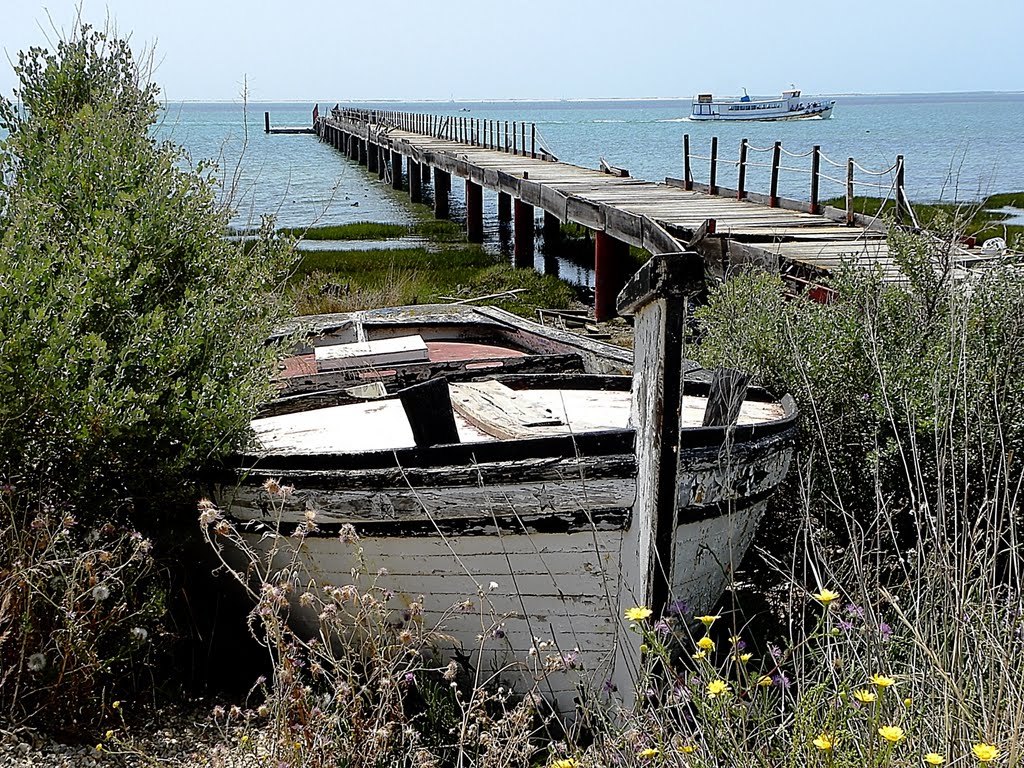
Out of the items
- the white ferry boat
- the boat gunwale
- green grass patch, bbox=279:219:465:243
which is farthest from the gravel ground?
the white ferry boat

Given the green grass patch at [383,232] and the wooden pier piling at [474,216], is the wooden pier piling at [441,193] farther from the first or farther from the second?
the wooden pier piling at [474,216]

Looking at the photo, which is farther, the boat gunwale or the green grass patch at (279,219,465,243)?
the green grass patch at (279,219,465,243)

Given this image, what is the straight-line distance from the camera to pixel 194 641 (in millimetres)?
4801

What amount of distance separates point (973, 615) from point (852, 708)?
25.1 inches

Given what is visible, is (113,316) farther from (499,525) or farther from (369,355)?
(369,355)

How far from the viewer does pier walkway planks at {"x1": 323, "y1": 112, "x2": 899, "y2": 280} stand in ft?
30.3

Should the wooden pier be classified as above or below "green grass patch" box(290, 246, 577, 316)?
above

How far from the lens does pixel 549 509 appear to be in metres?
3.94

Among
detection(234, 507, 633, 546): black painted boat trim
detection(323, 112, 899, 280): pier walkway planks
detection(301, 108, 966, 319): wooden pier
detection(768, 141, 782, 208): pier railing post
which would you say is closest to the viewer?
detection(234, 507, 633, 546): black painted boat trim

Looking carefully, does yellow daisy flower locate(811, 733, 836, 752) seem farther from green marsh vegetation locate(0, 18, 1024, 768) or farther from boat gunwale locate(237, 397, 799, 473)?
boat gunwale locate(237, 397, 799, 473)

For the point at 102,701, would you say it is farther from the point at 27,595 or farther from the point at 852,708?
the point at 852,708

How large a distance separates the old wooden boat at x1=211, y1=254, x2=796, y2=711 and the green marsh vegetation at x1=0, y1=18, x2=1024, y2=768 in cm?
15

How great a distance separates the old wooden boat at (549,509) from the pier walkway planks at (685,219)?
0.75 m

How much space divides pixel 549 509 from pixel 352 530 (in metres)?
0.86
